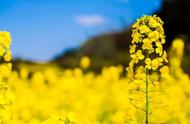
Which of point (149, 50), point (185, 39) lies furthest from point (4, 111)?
point (185, 39)

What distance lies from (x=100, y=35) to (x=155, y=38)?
2816 cm

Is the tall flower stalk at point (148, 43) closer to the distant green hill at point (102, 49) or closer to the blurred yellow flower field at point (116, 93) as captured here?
the blurred yellow flower field at point (116, 93)

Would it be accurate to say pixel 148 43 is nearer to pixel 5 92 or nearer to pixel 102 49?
pixel 5 92

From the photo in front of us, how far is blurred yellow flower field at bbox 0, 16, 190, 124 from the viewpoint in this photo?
5754 millimetres

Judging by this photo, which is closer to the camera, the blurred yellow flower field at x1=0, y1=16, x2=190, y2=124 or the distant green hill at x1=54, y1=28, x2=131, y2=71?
the blurred yellow flower field at x1=0, y1=16, x2=190, y2=124

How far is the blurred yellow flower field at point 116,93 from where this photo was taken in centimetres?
575

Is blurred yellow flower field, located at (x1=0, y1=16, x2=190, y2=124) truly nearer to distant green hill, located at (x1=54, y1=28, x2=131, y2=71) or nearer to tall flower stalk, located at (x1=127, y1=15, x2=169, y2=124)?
tall flower stalk, located at (x1=127, y1=15, x2=169, y2=124)

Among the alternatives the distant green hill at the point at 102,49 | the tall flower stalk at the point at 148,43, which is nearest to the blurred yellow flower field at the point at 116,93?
the tall flower stalk at the point at 148,43

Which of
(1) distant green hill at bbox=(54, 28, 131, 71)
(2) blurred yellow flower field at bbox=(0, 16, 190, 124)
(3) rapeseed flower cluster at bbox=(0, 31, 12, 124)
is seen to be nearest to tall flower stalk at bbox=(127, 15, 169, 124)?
(2) blurred yellow flower field at bbox=(0, 16, 190, 124)

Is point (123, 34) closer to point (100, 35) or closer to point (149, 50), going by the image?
point (100, 35)

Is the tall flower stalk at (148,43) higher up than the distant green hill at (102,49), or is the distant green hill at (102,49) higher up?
the distant green hill at (102,49)

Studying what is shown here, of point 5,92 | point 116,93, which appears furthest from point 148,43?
point 116,93

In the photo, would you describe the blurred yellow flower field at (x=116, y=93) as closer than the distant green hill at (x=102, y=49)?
Yes

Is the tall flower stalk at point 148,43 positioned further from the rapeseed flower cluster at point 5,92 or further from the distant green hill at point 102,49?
the distant green hill at point 102,49
